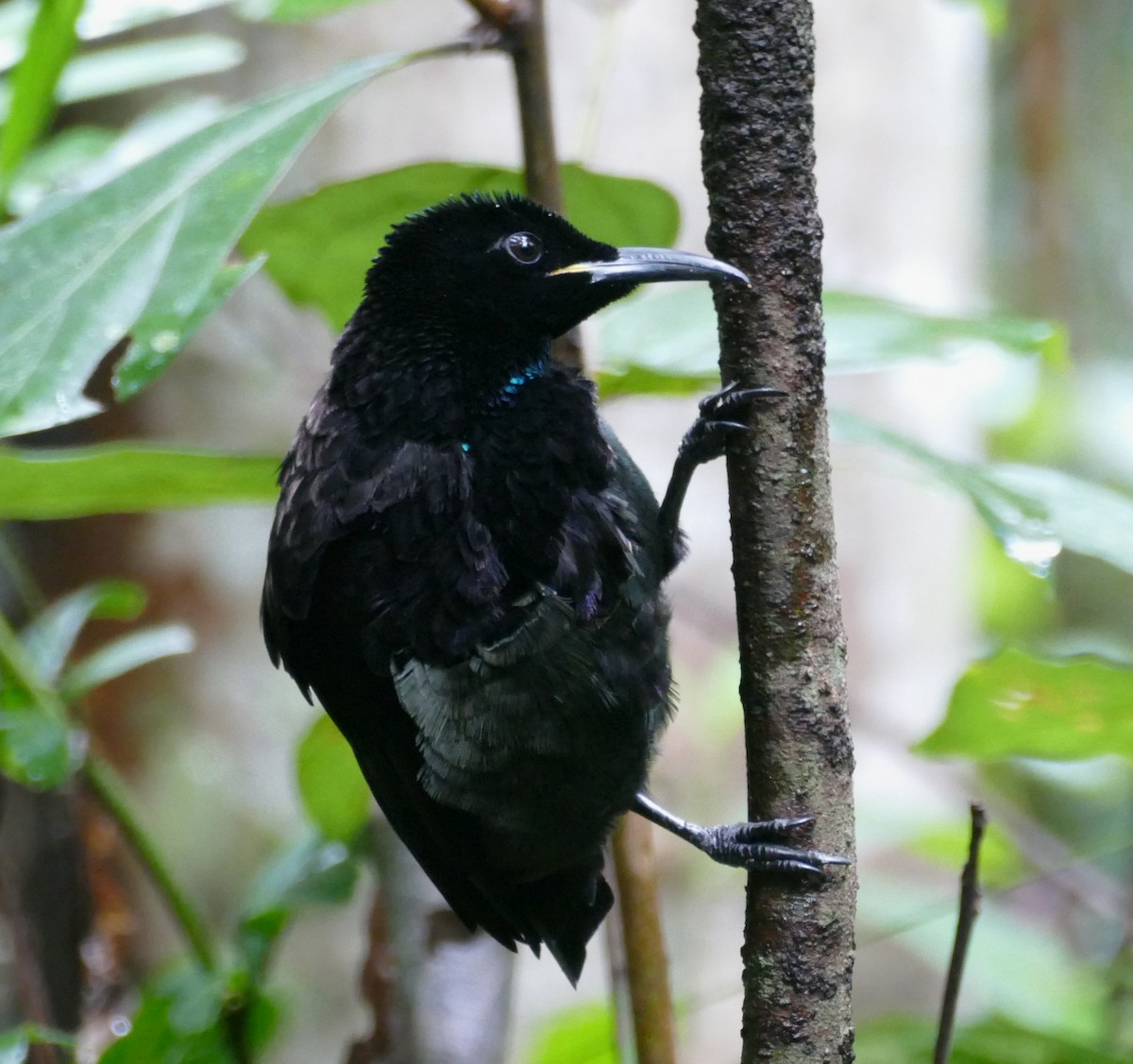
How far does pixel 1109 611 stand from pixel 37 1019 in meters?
6.88

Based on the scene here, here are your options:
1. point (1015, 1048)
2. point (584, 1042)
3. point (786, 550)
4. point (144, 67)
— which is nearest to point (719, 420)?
point (786, 550)

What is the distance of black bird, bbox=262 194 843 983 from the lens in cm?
176

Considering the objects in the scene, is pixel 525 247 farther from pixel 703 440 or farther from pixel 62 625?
pixel 62 625

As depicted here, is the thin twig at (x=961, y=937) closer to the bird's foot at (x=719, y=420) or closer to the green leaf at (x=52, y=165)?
the bird's foot at (x=719, y=420)

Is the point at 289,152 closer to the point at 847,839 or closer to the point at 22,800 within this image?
the point at 847,839

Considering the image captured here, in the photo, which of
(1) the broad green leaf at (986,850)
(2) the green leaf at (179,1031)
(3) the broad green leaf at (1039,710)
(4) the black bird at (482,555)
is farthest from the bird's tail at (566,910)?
(1) the broad green leaf at (986,850)

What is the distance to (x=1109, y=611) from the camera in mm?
7746

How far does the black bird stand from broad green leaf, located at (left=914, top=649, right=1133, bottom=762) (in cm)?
35

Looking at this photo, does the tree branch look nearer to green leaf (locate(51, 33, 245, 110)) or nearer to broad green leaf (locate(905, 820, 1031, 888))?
green leaf (locate(51, 33, 245, 110))

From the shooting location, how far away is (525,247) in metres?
1.93

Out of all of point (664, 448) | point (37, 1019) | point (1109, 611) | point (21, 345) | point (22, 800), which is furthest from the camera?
point (1109, 611)

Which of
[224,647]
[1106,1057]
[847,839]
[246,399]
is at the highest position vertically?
[847,839]

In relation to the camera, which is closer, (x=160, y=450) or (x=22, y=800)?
(x=160, y=450)

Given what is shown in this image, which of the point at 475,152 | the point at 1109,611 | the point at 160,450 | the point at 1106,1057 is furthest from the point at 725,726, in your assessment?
the point at 1109,611
